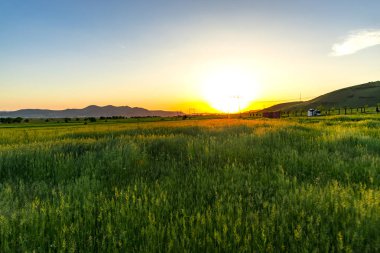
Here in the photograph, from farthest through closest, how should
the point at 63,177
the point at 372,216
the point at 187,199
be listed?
the point at 63,177 < the point at 187,199 < the point at 372,216

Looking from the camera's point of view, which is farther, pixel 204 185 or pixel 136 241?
pixel 204 185

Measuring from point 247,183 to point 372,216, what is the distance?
1.92 meters

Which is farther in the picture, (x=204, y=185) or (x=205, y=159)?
(x=205, y=159)

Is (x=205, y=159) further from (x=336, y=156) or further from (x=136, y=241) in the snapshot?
(x=136, y=241)

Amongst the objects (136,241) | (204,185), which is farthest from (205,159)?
(136,241)

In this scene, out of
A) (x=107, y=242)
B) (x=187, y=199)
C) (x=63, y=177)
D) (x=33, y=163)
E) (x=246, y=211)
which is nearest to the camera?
(x=107, y=242)

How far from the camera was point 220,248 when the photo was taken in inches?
104

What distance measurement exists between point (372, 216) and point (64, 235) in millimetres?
3833

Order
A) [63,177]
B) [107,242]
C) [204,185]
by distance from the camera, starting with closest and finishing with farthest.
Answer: [107,242] < [204,185] < [63,177]

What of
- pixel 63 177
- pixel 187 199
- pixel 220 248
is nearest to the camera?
pixel 220 248

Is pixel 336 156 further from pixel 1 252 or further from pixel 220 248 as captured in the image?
pixel 1 252

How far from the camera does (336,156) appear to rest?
275 inches

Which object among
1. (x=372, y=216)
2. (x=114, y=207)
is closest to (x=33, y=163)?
(x=114, y=207)

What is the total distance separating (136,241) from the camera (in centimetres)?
288
